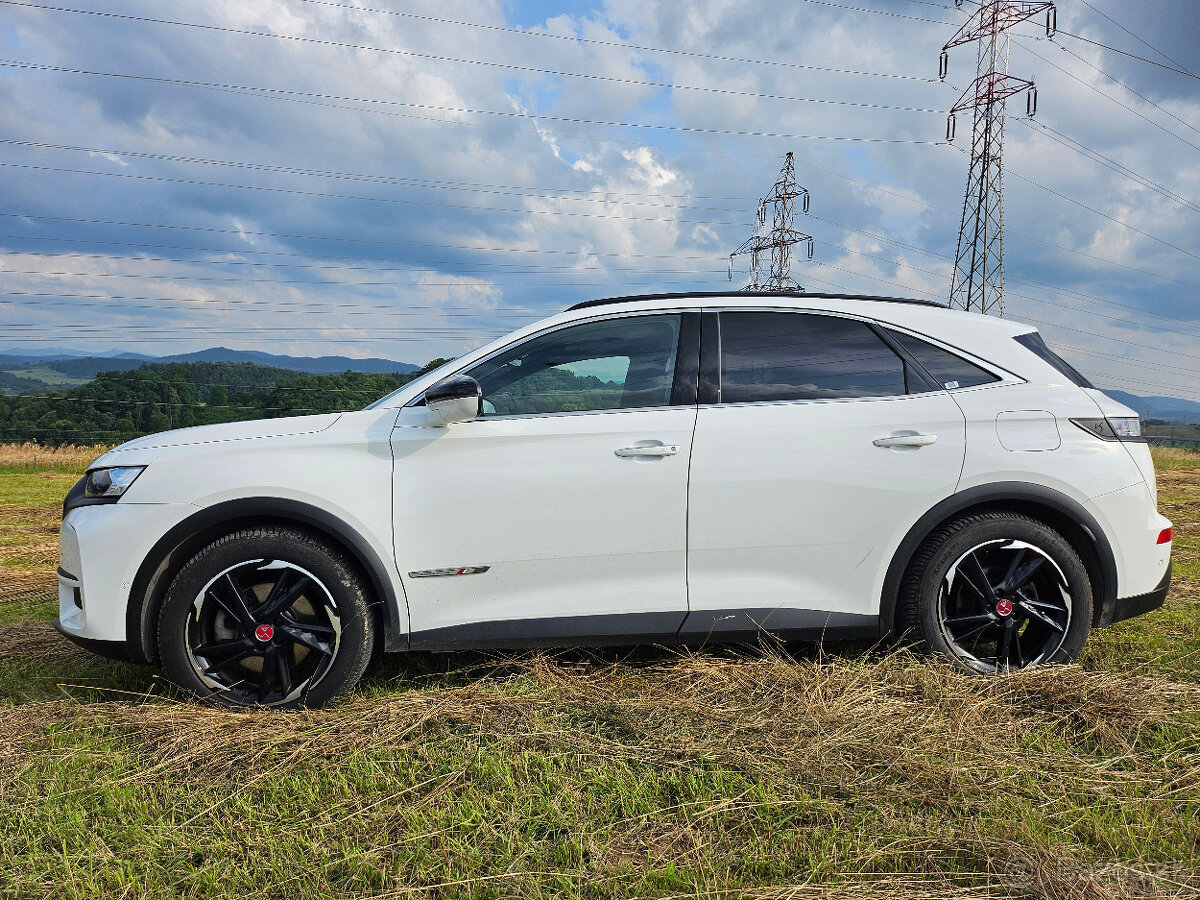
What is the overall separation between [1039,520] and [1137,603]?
571mm

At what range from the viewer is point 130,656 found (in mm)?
3191

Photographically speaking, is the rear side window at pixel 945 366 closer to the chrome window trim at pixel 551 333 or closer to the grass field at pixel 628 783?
the chrome window trim at pixel 551 333

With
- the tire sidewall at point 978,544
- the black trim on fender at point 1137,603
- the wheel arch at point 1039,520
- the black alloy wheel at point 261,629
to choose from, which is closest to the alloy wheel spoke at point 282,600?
the black alloy wheel at point 261,629

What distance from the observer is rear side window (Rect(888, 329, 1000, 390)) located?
138 inches

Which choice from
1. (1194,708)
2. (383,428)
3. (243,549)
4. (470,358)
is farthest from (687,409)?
(1194,708)

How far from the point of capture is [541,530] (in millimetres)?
3209

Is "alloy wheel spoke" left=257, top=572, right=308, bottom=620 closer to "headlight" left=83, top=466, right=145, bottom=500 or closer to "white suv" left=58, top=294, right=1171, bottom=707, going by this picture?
"white suv" left=58, top=294, right=1171, bottom=707

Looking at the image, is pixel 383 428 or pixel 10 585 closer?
pixel 383 428

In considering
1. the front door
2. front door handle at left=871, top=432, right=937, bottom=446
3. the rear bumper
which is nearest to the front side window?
the front door

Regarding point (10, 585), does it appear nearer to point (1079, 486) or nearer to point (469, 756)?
point (469, 756)

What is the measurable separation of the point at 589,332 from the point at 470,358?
0.56 m

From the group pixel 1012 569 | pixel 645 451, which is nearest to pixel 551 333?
pixel 645 451

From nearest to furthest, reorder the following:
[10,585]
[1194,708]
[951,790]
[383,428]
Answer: [951,790]
[1194,708]
[383,428]
[10,585]

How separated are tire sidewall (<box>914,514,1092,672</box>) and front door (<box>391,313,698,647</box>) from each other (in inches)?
42.8
